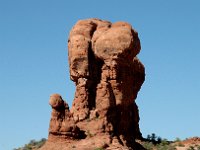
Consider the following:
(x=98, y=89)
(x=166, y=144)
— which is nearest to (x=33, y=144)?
(x=98, y=89)

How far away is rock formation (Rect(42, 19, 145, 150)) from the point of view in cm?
6300

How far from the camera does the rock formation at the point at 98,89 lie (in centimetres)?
6300

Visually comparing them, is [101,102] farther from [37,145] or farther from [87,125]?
[37,145]

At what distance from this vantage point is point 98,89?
218ft

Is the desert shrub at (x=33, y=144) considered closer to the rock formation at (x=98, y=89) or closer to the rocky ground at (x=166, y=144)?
the rocky ground at (x=166, y=144)

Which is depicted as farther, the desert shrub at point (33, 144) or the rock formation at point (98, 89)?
the desert shrub at point (33, 144)

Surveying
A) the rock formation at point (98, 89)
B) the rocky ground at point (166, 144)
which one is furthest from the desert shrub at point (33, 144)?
the rock formation at point (98, 89)

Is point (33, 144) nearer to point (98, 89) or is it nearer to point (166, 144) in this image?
point (98, 89)

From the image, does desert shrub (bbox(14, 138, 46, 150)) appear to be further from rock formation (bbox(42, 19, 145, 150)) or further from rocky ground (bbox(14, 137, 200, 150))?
rock formation (bbox(42, 19, 145, 150))

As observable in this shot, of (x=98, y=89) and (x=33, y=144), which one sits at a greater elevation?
(x=98, y=89)

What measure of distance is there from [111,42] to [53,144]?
1148cm

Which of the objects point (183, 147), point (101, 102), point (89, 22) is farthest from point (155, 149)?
point (89, 22)

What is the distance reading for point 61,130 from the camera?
62.5m

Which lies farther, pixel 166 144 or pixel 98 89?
pixel 166 144
